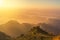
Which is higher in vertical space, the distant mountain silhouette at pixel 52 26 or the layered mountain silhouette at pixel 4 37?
the distant mountain silhouette at pixel 52 26

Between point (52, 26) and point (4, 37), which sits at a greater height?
point (52, 26)

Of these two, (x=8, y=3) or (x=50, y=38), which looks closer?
(x=50, y=38)

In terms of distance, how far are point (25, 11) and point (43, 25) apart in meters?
0.28

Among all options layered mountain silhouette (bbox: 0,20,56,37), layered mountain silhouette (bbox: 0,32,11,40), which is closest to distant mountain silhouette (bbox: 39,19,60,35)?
layered mountain silhouette (bbox: 0,20,56,37)

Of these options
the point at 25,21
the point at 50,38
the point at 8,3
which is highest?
the point at 8,3

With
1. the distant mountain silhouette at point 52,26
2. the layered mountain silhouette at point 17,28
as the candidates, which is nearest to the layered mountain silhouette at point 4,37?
the layered mountain silhouette at point 17,28

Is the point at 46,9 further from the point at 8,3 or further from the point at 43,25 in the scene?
the point at 8,3

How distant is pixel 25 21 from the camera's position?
5.34 feet

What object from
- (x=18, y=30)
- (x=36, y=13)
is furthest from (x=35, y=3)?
(x=18, y=30)

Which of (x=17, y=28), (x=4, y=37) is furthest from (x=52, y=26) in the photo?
(x=4, y=37)

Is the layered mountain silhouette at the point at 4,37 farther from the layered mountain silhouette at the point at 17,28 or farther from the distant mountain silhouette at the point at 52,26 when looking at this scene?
the distant mountain silhouette at the point at 52,26

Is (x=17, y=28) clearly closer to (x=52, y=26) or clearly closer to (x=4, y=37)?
(x=4, y=37)

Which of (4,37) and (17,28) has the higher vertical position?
(17,28)

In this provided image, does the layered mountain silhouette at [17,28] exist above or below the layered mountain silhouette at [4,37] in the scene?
above
